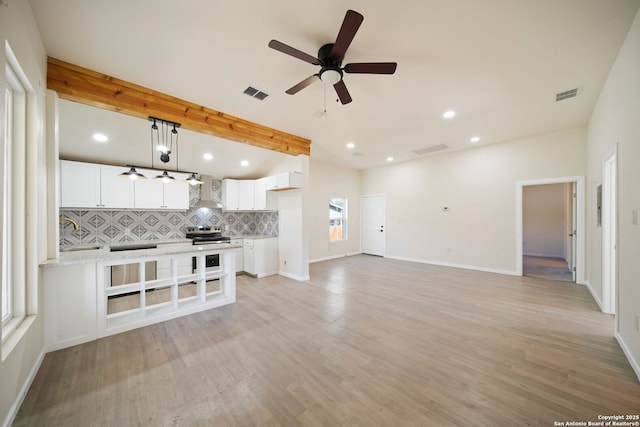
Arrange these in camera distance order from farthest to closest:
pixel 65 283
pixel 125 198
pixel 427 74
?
1. pixel 125 198
2. pixel 427 74
3. pixel 65 283

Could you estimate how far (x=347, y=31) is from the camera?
70.8 inches

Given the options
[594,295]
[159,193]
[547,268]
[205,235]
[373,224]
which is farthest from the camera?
[373,224]

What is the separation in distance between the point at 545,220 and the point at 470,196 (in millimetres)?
3985

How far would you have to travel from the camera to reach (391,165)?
7.48 meters

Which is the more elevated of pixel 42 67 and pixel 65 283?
pixel 42 67

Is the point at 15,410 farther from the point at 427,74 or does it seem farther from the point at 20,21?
the point at 427,74

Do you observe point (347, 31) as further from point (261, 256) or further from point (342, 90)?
point (261, 256)

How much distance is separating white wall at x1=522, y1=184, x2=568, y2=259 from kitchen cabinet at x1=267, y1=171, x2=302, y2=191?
7179mm

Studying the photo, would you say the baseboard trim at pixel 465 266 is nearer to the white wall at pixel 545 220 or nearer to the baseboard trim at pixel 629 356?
the baseboard trim at pixel 629 356

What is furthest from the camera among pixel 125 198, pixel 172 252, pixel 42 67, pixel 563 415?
pixel 125 198

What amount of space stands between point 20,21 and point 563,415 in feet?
15.6

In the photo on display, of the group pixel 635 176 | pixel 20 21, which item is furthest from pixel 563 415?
pixel 20 21

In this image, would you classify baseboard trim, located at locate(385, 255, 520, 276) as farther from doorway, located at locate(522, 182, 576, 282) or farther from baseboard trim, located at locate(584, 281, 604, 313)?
doorway, located at locate(522, 182, 576, 282)

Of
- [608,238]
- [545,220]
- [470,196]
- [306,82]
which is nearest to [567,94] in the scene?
[608,238]
